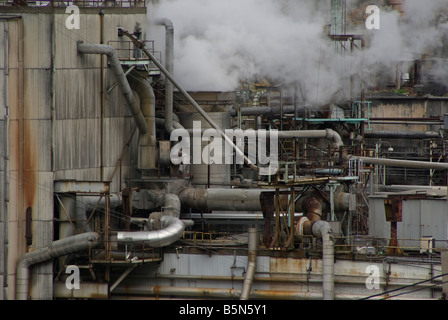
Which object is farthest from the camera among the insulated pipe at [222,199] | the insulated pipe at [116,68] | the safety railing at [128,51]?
the insulated pipe at [222,199]

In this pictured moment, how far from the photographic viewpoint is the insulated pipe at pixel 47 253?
2925 cm

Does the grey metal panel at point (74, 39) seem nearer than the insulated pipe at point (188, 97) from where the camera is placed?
Yes

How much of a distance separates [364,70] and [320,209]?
11986mm

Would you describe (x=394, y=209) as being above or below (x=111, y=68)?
below

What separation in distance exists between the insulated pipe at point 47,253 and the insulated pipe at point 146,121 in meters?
5.54

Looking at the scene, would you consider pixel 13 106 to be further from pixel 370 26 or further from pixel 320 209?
pixel 370 26

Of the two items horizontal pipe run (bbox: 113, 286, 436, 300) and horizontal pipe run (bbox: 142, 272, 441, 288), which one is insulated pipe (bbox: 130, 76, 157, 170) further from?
horizontal pipe run (bbox: 113, 286, 436, 300)

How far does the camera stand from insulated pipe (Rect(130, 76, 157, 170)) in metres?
33.8

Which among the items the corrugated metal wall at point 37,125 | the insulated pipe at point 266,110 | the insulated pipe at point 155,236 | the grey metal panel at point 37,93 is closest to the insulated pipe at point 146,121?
the corrugated metal wall at point 37,125

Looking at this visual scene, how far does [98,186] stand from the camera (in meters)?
29.5

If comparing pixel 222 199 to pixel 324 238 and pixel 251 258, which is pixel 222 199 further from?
pixel 324 238

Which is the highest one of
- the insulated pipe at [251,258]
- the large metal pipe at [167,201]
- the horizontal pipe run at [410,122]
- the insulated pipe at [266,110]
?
the insulated pipe at [266,110]

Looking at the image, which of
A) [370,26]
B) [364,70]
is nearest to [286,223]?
[364,70]

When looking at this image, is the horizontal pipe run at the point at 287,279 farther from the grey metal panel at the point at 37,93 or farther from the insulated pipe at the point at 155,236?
the grey metal panel at the point at 37,93
